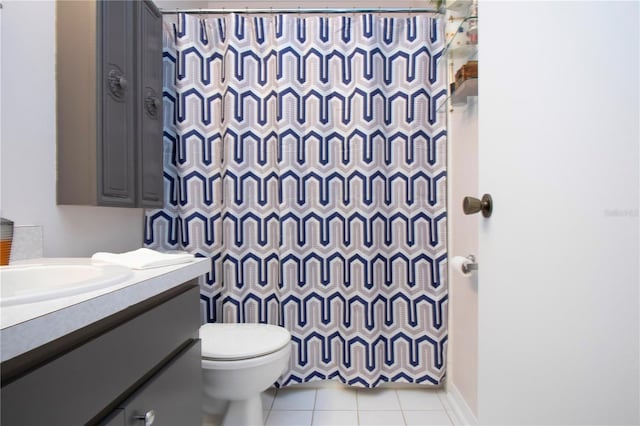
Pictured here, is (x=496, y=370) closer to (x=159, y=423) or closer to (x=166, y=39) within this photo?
(x=159, y=423)

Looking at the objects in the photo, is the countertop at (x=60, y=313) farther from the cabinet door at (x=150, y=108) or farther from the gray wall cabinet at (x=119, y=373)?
the cabinet door at (x=150, y=108)

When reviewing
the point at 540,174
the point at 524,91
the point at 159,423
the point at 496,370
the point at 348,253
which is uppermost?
the point at 524,91

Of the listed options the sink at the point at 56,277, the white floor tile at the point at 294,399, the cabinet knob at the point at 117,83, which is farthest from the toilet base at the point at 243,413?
the cabinet knob at the point at 117,83

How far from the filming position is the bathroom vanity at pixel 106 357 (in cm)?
43

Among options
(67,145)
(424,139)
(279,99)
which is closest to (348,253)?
(424,139)

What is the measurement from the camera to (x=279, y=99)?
5.62 feet

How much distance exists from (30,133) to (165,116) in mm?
700

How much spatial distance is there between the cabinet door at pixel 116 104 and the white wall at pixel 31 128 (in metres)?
0.17

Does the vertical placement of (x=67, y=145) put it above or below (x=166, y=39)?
below

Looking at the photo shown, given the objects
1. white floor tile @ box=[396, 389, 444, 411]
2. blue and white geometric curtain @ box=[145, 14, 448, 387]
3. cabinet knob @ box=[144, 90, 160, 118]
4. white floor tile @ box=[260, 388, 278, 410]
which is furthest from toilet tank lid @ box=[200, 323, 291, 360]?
cabinet knob @ box=[144, 90, 160, 118]

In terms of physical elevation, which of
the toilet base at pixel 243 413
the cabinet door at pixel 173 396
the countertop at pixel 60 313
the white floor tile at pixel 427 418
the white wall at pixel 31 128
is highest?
the white wall at pixel 31 128

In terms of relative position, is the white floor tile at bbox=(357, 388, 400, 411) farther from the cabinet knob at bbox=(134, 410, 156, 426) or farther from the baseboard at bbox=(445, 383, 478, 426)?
the cabinet knob at bbox=(134, 410, 156, 426)

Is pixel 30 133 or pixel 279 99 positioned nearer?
pixel 30 133

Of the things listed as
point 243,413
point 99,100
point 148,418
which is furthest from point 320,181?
point 148,418
